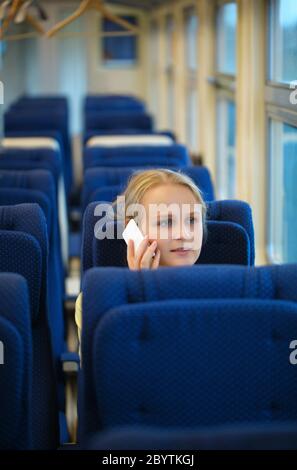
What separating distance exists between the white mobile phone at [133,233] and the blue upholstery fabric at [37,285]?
256mm

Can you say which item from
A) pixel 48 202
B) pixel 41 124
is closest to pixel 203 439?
pixel 48 202

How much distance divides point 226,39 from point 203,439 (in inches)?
222

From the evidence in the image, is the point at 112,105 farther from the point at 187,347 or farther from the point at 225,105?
the point at 187,347

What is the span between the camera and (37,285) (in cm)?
267

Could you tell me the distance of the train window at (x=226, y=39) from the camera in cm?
643

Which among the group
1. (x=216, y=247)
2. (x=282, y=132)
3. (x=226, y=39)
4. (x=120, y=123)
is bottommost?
(x=216, y=247)

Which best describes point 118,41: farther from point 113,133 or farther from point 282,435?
point 282,435

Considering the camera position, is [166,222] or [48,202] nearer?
[166,222]

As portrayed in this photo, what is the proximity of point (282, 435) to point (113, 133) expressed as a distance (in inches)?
204

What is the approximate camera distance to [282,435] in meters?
1.49

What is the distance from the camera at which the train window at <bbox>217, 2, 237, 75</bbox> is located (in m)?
6.43

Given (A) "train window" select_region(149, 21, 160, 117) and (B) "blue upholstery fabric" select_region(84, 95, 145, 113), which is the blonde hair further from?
(A) "train window" select_region(149, 21, 160, 117)

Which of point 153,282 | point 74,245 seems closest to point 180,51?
point 74,245

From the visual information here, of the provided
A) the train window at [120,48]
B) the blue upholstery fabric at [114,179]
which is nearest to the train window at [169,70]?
the train window at [120,48]
